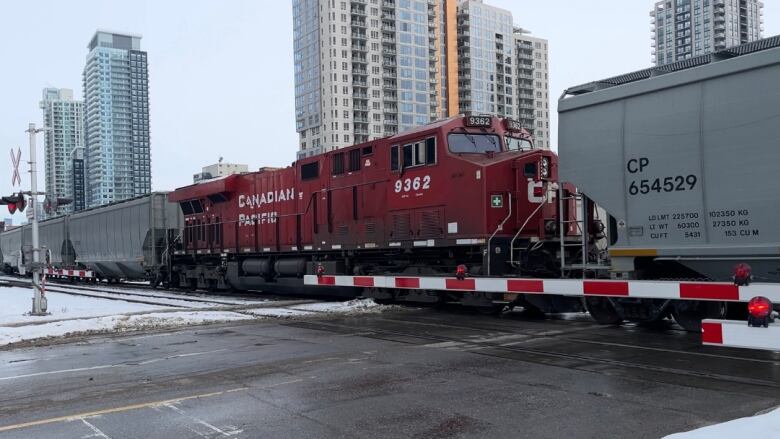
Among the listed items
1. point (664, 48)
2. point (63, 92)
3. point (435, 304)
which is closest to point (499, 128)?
point (435, 304)

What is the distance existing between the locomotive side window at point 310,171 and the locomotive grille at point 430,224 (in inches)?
185

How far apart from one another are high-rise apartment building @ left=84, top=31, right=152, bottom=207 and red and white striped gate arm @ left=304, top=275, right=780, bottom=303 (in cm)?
4247

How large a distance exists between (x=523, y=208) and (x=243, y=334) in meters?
5.93

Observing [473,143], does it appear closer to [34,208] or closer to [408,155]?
[408,155]

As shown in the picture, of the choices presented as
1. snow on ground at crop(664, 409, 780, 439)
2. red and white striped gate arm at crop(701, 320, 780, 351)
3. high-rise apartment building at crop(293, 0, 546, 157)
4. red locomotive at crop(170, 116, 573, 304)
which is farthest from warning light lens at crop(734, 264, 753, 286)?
high-rise apartment building at crop(293, 0, 546, 157)

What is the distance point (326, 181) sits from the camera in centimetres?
1728

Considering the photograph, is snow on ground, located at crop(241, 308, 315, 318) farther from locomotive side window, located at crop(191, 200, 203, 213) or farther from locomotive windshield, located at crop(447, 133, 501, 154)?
locomotive side window, located at crop(191, 200, 203, 213)

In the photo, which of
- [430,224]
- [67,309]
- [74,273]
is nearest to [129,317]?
[67,309]

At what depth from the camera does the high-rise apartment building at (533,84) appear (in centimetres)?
15175

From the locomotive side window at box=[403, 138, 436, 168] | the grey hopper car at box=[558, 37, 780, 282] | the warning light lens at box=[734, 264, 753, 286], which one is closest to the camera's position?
the warning light lens at box=[734, 264, 753, 286]

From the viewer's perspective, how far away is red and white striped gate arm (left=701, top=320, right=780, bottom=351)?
209 inches

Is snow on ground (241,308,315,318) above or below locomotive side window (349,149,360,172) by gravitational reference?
below

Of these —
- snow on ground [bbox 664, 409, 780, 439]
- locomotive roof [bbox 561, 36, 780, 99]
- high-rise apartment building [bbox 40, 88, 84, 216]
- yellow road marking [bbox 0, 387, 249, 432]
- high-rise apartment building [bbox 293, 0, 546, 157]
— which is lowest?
yellow road marking [bbox 0, 387, 249, 432]

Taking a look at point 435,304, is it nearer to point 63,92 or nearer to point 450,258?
point 450,258
